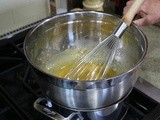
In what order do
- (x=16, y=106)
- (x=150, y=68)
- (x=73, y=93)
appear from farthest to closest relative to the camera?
1. (x=150, y=68)
2. (x=16, y=106)
3. (x=73, y=93)

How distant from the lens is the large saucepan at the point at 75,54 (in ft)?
1.30

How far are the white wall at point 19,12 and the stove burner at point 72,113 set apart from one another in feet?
1.14

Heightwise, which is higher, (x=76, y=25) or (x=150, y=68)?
(x=76, y=25)

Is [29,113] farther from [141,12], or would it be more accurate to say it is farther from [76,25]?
[141,12]

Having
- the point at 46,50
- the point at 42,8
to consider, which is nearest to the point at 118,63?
the point at 46,50

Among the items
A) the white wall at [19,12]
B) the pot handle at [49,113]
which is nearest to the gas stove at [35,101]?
the pot handle at [49,113]

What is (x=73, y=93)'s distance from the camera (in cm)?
40

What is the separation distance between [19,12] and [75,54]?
0.24m

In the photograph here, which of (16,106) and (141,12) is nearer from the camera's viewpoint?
(16,106)

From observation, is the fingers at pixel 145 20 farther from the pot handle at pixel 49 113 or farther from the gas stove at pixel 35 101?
the pot handle at pixel 49 113

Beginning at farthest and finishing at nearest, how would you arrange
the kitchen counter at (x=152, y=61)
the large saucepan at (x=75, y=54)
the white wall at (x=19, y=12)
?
the white wall at (x=19, y=12), the kitchen counter at (x=152, y=61), the large saucepan at (x=75, y=54)

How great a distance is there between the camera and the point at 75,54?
623mm

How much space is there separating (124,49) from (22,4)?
343 millimetres

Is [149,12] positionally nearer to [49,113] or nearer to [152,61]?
[152,61]
